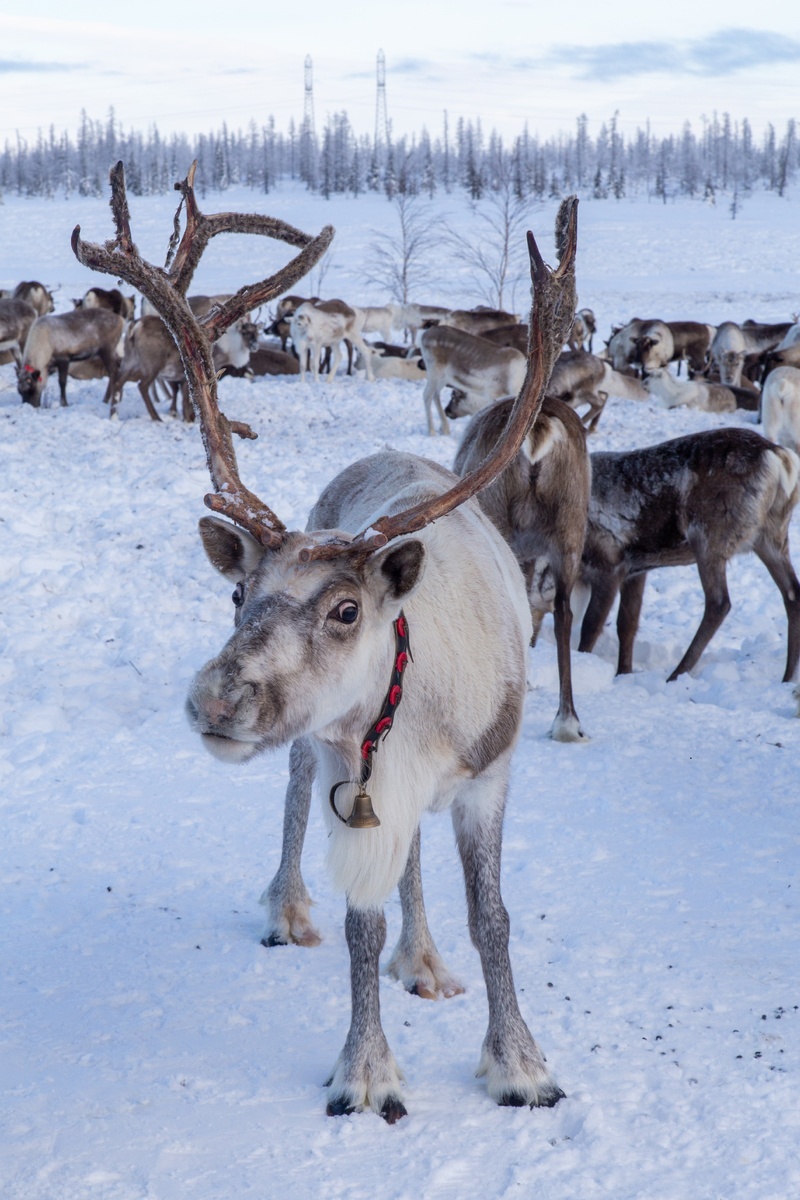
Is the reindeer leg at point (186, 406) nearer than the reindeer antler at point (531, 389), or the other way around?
the reindeer antler at point (531, 389)

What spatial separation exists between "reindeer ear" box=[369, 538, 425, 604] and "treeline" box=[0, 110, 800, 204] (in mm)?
61060

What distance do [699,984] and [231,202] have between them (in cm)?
A: 6581

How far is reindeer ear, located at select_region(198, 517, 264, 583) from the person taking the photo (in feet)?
7.79

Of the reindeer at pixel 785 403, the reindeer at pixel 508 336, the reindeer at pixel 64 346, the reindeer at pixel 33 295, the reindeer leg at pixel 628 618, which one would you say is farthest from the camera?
the reindeer at pixel 33 295

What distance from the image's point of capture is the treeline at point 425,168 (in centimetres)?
7769

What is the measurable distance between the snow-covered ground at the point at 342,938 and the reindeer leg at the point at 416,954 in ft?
0.18

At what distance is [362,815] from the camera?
8.13ft

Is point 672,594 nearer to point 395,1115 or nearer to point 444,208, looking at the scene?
point 395,1115

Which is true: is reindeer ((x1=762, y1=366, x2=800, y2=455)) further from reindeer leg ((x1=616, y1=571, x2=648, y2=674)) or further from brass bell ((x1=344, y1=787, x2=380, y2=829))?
brass bell ((x1=344, y1=787, x2=380, y2=829))

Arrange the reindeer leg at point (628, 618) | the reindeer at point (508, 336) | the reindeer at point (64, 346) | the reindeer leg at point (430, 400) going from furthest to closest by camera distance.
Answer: the reindeer at point (508, 336) → the reindeer at point (64, 346) → the reindeer leg at point (430, 400) → the reindeer leg at point (628, 618)

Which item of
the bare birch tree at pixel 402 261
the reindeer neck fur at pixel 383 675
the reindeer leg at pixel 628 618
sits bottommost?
the reindeer leg at pixel 628 618

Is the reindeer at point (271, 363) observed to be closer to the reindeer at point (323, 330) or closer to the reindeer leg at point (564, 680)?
the reindeer at point (323, 330)

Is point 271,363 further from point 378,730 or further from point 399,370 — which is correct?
point 378,730

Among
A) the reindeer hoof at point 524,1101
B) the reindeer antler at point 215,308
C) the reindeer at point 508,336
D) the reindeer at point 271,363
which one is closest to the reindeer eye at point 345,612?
the reindeer antler at point 215,308
